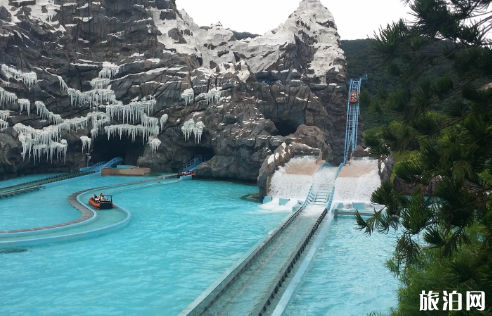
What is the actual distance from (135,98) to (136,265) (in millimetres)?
23509

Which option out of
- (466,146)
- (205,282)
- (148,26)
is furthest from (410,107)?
(148,26)

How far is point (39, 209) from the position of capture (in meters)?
17.2

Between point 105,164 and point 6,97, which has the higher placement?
point 6,97

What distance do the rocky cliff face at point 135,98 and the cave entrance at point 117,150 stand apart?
0.40 feet

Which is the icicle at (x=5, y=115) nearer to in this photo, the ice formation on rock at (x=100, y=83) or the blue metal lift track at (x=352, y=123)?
the ice formation on rock at (x=100, y=83)

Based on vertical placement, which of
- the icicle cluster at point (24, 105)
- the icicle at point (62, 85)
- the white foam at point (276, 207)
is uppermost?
the icicle at point (62, 85)

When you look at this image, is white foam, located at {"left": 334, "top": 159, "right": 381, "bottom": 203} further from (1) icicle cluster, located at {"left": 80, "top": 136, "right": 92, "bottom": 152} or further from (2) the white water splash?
(1) icicle cluster, located at {"left": 80, "top": 136, "right": 92, "bottom": 152}

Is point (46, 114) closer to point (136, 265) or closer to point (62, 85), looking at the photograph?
point (62, 85)

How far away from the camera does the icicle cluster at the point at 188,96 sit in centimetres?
3102

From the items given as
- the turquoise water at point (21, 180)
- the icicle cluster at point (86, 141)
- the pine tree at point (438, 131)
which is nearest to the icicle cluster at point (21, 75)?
the icicle cluster at point (86, 141)

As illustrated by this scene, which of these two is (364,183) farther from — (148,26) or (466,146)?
(148,26)

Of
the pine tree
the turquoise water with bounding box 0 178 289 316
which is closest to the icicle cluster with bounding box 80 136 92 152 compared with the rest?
the turquoise water with bounding box 0 178 289 316

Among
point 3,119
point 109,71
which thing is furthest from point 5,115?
point 109,71

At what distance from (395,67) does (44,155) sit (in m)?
29.7
